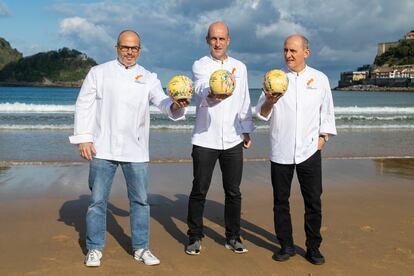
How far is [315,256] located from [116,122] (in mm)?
2295

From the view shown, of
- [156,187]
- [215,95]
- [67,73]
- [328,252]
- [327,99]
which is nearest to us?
[215,95]

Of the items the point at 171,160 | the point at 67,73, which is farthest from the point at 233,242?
the point at 67,73

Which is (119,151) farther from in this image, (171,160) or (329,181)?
(171,160)

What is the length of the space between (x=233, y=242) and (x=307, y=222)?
81 centimetres

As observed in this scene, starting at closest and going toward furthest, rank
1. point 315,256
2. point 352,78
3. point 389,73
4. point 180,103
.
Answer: point 180,103 → point 315,256 → point 389,73 → point 352,78

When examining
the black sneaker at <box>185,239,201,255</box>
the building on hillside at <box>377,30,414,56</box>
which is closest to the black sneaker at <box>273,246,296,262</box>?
the black sneaker at <box>185,239,201,255</box>

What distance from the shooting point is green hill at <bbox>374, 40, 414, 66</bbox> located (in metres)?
147

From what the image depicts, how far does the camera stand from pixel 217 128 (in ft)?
14.4

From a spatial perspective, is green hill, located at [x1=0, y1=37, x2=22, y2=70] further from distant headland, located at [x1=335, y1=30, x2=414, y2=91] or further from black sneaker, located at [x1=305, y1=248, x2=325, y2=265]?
black sneaker, located at [x1=305, y1=248, x2=325, y2=265]

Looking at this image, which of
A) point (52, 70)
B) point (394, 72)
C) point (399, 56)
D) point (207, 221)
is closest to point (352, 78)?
point (399, 56)

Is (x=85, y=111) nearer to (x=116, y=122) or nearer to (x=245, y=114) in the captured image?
(x=116, y=122)

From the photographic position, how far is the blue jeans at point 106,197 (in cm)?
414

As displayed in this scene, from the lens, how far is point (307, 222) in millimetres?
4359

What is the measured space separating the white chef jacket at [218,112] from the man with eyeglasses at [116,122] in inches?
13.3
